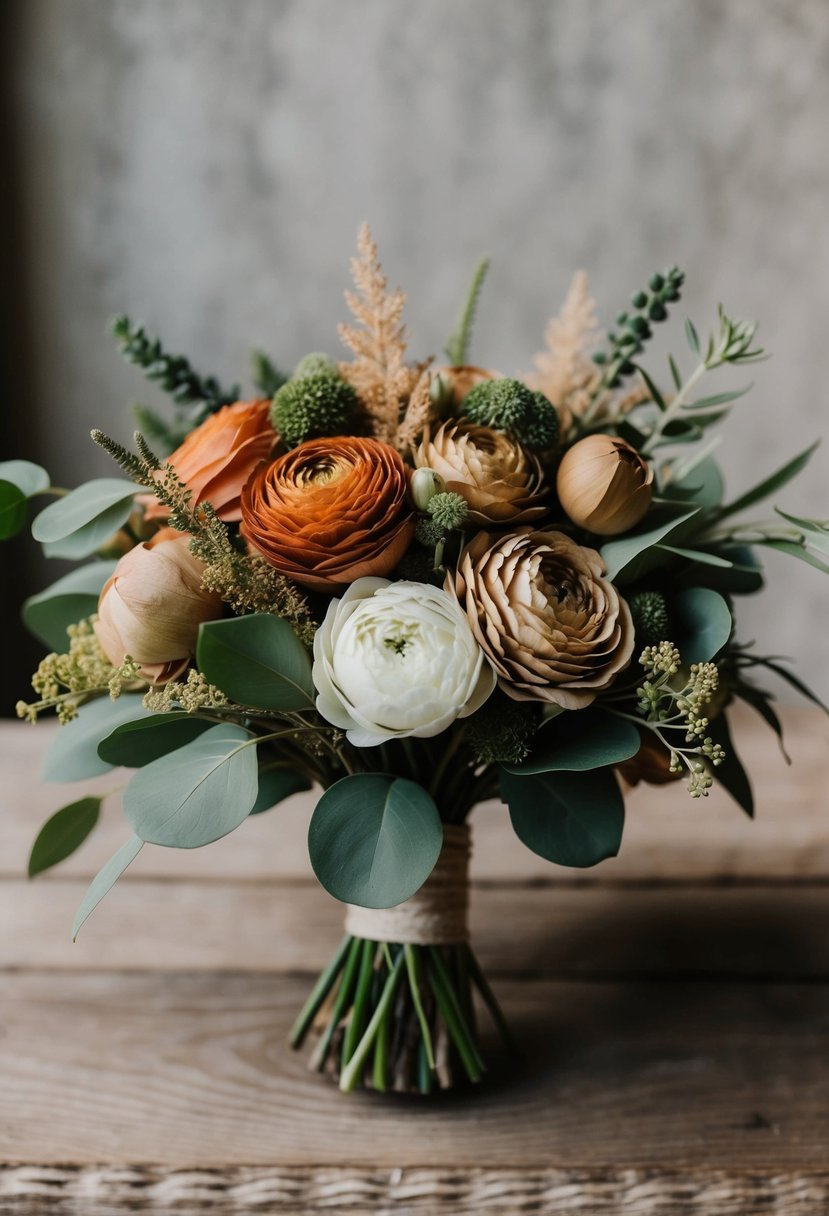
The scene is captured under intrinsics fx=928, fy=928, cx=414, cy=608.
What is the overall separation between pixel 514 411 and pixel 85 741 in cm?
37

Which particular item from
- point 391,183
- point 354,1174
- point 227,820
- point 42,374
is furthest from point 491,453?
point 42,374

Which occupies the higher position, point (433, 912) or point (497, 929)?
point (433, 912)

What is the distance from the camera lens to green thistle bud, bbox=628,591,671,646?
21.4 inches

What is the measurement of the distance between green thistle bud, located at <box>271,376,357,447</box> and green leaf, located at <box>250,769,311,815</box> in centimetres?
23

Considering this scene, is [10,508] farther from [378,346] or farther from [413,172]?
[413,172]

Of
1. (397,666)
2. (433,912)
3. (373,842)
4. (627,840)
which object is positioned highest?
(397,666)

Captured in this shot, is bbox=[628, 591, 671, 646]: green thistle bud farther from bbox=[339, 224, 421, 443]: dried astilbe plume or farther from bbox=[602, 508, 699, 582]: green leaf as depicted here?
bbox=[339, 224, 421, 443]: dried astilbe plume

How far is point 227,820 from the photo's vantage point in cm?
50

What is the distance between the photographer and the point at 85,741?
651mm

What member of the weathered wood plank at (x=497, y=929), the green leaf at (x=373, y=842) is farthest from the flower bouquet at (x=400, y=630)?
the weathered wood plank at (x=497, y=929)

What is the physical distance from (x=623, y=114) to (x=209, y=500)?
4.89 feet

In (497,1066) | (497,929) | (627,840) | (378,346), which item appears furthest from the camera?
(627,840)

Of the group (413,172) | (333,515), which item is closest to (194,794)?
(333,515)

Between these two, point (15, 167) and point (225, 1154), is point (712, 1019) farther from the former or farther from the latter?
point (15, 167)
